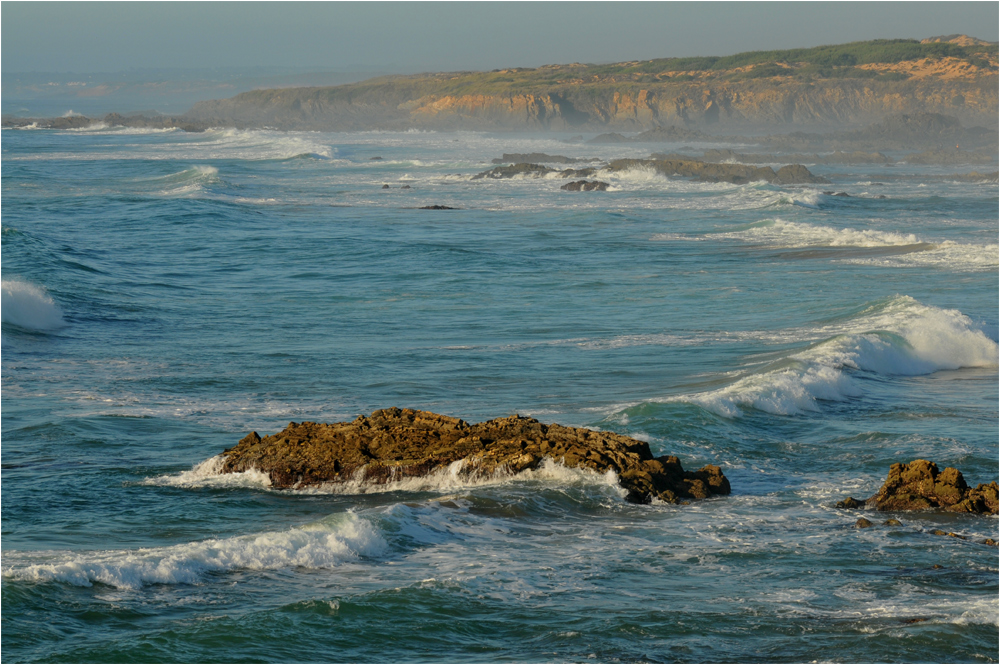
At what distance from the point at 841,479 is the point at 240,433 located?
19.3 ft

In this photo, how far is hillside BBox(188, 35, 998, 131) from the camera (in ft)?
329

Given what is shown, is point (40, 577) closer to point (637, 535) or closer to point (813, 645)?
point (637, 535)

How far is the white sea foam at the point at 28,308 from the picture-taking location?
666 inches

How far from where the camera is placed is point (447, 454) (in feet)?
30.3

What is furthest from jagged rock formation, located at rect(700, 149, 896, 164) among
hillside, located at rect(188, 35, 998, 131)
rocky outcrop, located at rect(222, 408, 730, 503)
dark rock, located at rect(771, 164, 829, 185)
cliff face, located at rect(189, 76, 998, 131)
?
rocky outcrop, located at rect(222, 408, 730, 503)

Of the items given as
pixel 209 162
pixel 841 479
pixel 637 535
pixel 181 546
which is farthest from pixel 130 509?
pixel 209 162

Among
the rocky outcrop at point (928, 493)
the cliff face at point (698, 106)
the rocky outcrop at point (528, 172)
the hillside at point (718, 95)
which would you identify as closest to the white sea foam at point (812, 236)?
the rocky outcrop at point (528, 172)

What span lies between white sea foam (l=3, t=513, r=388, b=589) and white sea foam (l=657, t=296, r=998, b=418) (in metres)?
5.46

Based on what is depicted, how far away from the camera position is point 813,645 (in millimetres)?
5926

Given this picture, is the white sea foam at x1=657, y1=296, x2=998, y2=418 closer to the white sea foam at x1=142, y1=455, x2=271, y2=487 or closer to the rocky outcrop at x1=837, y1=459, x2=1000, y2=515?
the rocky outcrop at x1=837, y1=459, x2=1000, y2=515

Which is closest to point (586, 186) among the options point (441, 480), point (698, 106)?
point (441, 480)

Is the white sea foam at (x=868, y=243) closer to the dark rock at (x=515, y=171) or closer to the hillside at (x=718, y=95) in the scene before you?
the dark rock at (x=515, y=171)

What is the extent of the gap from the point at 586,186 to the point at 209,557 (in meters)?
40.0

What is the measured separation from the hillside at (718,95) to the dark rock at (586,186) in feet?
185
